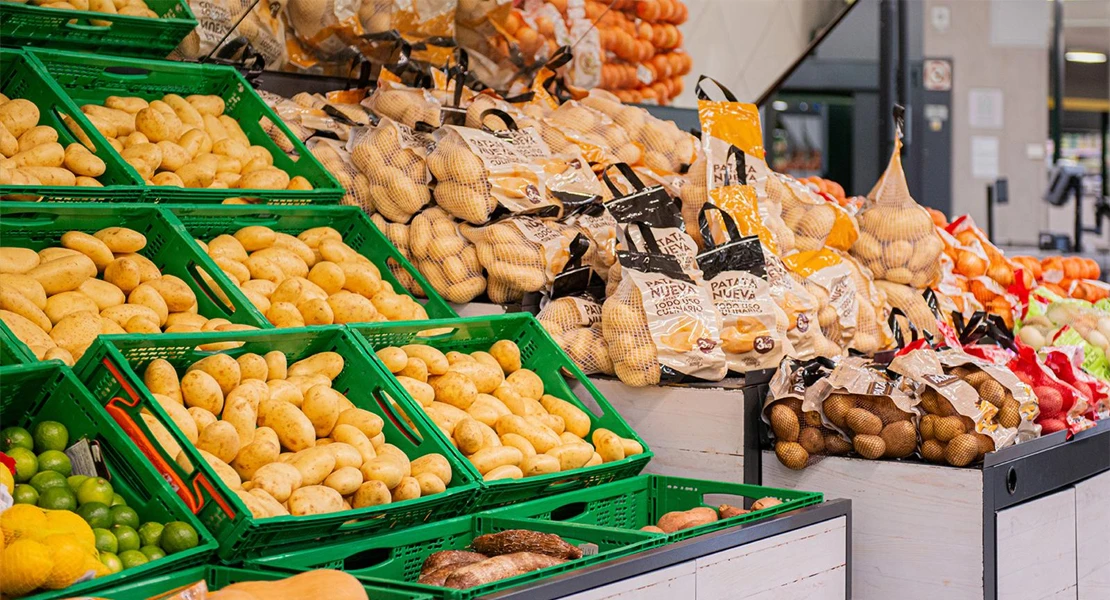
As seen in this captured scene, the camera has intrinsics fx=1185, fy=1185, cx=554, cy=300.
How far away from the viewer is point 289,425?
8.16ft

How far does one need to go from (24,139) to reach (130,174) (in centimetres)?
28

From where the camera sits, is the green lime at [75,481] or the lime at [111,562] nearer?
the lime at [111,562]

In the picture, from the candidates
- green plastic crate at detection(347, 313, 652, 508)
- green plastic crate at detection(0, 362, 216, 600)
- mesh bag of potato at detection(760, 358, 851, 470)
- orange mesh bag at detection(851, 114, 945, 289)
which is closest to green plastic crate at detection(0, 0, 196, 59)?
green plastic crate at detection(347, 313, 652, 508)

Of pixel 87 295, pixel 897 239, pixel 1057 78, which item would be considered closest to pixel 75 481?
pixel 87 295

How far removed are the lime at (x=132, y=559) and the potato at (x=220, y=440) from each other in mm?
346

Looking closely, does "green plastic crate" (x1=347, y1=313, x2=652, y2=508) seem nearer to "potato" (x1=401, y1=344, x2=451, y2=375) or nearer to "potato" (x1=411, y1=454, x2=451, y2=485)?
"potato" (x1=401, y1=344, x2=451, y2=375)

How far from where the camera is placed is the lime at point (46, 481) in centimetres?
211

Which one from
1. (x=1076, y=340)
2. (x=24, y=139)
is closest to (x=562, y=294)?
(x=24, y=139)

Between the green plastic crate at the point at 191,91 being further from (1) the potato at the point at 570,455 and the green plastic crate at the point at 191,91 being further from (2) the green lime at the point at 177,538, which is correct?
(2) the green lime at the point at 177,538

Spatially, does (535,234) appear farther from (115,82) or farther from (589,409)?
(115,82)

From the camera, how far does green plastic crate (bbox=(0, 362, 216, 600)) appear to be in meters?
2.13

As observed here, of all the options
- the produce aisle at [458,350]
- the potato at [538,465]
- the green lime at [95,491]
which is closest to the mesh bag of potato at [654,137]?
the produce aisle at [458,350]

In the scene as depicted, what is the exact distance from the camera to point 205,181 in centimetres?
333

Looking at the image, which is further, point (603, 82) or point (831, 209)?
point (603, 82)
